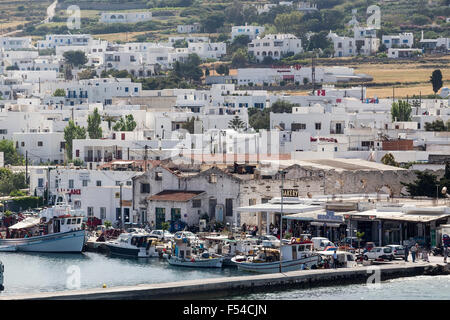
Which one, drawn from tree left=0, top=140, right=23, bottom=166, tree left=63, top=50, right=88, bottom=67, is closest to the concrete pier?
tree left=0, top=140, right=23, bottom=166

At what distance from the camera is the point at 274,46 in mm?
134250

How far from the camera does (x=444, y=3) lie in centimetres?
16438

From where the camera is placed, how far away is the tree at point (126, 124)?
83569mm

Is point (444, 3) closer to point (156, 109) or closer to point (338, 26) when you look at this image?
point (338, 26)

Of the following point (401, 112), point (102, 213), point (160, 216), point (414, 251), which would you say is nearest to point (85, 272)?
point (160, 216)

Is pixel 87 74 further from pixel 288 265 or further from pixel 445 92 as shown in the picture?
pixel 288 265

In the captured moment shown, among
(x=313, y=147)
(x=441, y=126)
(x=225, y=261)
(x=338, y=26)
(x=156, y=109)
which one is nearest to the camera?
(x=225, y=261)

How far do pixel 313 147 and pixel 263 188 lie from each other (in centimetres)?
1508

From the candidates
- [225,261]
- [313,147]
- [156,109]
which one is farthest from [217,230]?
[156,109]

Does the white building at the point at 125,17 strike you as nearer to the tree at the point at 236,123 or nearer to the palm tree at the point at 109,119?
the palm tree at the point at 109,119

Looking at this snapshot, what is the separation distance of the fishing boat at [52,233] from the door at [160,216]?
2910mm

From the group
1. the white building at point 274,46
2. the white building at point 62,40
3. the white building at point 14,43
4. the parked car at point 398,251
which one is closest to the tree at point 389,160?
the parked car at point 398,251

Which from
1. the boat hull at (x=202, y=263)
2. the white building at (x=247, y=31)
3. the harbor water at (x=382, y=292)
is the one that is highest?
the white building at (x=247, y=31)

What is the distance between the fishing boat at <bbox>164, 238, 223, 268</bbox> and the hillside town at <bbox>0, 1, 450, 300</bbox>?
89.2 inches
